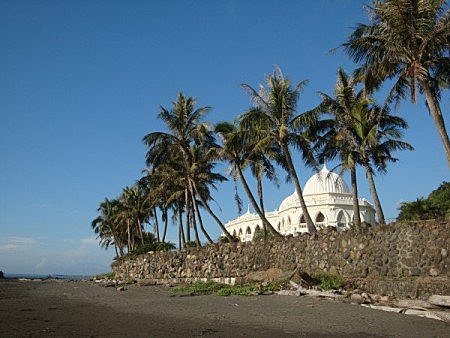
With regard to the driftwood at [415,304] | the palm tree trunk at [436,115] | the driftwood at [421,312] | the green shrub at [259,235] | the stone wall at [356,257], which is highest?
the palm tree trunk at [436,115]

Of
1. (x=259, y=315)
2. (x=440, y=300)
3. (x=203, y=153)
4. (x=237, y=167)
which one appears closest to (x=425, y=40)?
(x=440, y=300)

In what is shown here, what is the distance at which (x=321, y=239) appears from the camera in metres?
20.2

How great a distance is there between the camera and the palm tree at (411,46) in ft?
58.2

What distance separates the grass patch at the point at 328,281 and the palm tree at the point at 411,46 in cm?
622

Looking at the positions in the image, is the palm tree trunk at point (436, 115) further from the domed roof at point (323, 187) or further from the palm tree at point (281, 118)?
the domed roof at point (323, 187)

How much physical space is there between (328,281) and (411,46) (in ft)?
33.2

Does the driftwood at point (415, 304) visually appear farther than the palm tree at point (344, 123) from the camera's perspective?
No

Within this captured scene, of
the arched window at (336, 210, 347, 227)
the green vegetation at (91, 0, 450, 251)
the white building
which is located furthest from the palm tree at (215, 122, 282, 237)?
the arched window at (336, 210, 347, 227)

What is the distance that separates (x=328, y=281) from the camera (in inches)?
712

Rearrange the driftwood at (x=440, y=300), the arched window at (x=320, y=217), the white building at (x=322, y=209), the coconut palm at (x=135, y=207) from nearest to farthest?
the driftwood at (x=440, y=300) → the white building at (x=322, y=209) → the arched window at (x=320, y=217) → the coconut palm at (x=135, y=207)

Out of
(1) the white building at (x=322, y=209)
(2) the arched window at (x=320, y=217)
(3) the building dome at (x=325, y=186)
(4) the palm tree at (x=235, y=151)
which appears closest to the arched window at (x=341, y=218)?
(1) the white building at (x=322, y=209)

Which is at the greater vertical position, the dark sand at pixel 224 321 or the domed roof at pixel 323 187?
the domed roof at pixel 323 187

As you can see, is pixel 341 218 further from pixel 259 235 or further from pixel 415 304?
pixel 415 304

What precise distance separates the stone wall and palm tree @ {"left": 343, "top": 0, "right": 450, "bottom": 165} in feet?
12.3
